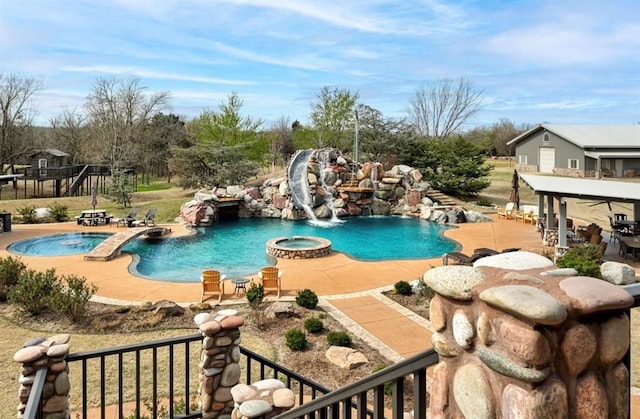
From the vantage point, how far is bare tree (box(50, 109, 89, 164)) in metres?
44.4

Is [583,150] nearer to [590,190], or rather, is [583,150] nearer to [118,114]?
[590,190]

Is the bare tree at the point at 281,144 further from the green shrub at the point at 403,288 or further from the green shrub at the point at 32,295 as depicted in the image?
the green shrub at the point at 32,295

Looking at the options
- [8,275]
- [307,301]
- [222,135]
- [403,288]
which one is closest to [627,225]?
[403,288]

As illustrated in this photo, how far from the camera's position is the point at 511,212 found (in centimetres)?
2431

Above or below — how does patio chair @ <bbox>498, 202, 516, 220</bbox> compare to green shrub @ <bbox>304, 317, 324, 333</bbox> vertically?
above

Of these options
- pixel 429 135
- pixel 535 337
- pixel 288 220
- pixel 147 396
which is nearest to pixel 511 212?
pixel 288 220

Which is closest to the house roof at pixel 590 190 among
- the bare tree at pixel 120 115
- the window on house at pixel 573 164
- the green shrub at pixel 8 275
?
the green shrub at pixel 8 275

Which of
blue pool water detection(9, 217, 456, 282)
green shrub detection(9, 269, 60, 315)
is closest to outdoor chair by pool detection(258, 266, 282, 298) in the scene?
blue pool water detection(9, 217, 456, 282)

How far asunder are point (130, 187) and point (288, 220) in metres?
10.8

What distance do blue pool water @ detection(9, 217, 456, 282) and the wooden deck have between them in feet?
1.37

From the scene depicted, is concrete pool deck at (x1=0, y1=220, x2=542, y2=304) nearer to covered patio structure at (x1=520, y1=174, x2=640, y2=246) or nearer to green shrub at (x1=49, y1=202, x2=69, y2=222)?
covered patio structure at (x1=520, y1=174, x2=640, y2=246)

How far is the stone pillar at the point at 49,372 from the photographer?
4.48m

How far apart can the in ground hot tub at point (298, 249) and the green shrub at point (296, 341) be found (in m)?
7.82

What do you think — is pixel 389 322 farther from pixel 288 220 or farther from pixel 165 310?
pixel 288 220
